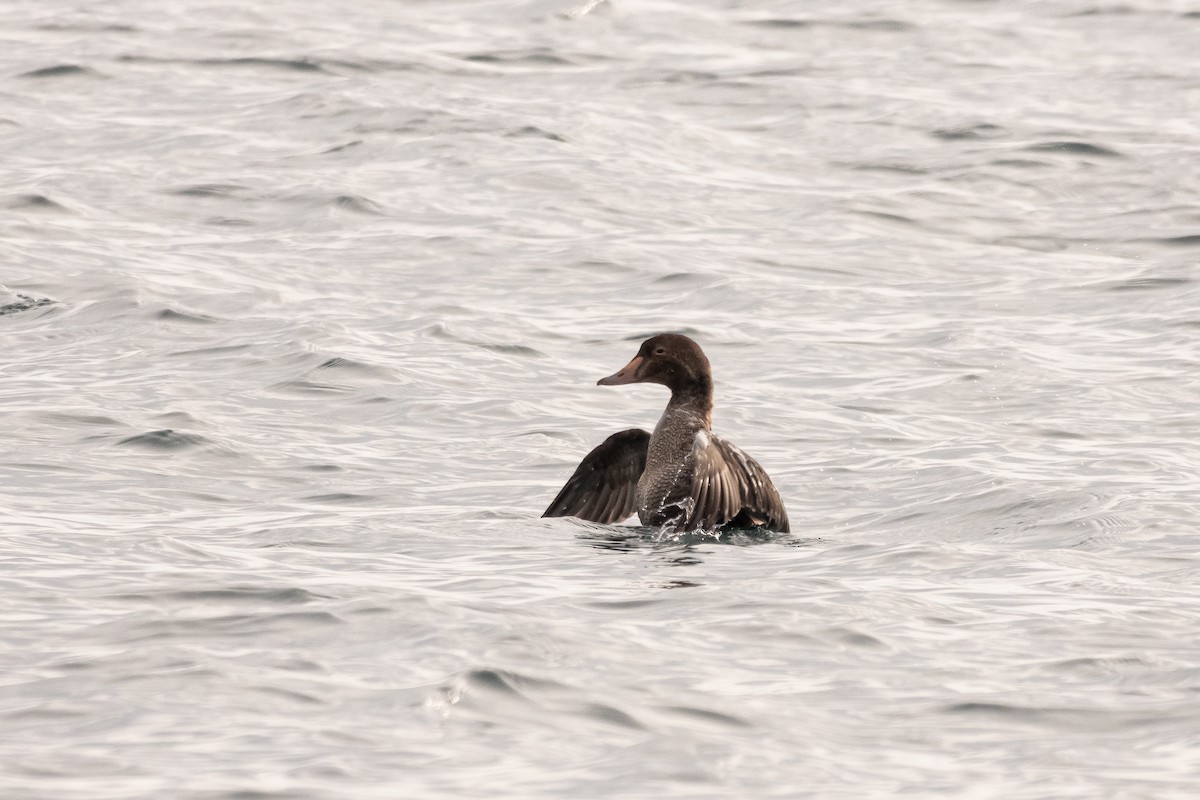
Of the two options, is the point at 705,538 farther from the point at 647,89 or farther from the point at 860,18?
the point at 860,18

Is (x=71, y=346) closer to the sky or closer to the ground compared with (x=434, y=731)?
closer to the ground

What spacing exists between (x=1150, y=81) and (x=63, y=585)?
19179 mm

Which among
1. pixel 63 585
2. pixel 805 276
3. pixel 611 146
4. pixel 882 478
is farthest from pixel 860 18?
pixel 63 585

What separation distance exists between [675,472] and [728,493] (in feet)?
0.99

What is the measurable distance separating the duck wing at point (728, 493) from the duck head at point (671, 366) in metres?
0.36

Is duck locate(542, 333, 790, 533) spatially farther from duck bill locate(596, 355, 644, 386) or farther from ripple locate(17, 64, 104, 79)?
ripple locate(17, 64, 104, 79)

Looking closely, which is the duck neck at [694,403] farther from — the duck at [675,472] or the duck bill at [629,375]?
the duck bill at [629,375]

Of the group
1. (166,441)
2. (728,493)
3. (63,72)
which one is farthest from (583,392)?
(63,72)

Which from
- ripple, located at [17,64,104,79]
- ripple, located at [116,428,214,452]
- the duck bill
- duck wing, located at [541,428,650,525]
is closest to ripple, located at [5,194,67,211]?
ripple, located at [17,64,104,79]

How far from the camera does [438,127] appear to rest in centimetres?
2158

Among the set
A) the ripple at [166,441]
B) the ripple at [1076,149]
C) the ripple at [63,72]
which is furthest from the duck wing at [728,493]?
the ripple at [63,72]

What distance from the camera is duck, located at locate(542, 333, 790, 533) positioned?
32.4 ft

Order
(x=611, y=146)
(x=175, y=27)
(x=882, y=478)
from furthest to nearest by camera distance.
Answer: (x=175, y=27)
(x=611, y=146)
(x=882, y=478)

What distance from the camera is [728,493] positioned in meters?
9.89
